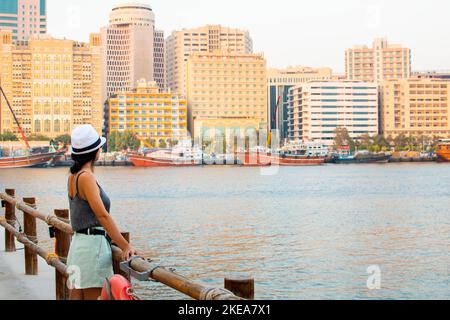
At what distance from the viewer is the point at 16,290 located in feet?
35.4

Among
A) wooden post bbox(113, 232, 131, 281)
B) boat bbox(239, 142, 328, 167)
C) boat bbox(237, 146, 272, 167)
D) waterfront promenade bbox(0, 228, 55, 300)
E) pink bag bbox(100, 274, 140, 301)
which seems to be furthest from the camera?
boat bbox(239, 142, 328, 167)

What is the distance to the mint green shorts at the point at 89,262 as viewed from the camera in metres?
6.93

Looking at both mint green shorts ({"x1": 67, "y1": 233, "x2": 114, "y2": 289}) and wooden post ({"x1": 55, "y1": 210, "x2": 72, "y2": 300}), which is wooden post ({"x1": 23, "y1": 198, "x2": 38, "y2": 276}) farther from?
mint green shorts ({"x1": 67, "y1": 233, "x2": 114, "y2": 289})

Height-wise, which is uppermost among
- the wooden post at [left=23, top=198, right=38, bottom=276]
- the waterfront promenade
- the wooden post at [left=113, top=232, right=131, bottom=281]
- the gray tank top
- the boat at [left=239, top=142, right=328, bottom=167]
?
the gray tank top

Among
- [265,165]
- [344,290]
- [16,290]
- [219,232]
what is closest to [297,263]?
[344,290]

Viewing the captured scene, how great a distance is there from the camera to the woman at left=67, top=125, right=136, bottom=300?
690 centimetres

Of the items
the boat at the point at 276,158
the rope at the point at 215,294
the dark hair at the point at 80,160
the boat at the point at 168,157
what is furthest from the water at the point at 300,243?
the boat at the point at 168,157

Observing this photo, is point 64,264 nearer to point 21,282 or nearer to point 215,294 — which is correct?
point 21,282

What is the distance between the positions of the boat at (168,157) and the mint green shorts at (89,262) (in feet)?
568

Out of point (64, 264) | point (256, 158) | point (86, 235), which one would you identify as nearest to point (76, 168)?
point (86, 235)

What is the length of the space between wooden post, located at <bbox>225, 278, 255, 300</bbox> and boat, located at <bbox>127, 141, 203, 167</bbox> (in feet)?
574

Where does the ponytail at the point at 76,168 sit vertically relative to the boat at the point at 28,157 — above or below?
above

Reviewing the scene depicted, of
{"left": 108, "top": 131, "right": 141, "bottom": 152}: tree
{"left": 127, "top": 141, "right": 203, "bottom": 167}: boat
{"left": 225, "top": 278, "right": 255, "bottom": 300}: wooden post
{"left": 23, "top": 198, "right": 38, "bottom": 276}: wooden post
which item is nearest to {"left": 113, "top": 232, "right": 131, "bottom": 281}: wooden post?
{"left": 225, "top": 278, "right": 255, "bottom": 300}: wooden post

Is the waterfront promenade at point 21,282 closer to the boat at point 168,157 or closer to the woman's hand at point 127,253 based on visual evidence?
the woman's hand at point 127,253
